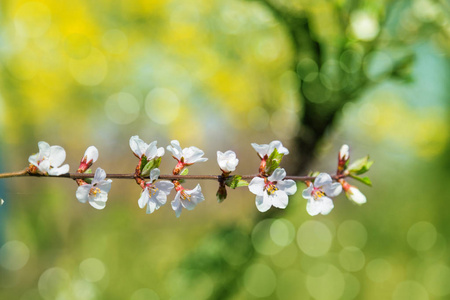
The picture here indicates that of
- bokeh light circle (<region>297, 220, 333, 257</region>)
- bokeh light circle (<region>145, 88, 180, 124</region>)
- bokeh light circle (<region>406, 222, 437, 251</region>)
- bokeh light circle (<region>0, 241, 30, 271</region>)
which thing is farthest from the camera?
bokeh light circle (<region>145, 88, 180, 124</region>)

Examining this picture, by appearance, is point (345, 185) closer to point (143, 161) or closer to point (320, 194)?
point (320, 194)

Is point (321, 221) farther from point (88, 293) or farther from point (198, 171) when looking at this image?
point (198, 171)

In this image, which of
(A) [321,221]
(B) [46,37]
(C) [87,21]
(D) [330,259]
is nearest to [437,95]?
(A) [321,221]

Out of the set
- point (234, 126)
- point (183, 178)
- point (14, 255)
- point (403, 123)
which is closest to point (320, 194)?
point (183, 178)

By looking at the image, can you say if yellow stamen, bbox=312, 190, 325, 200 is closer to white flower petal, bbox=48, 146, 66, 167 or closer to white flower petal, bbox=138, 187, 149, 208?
white flower petal, bbox=138, 187, 149, 208

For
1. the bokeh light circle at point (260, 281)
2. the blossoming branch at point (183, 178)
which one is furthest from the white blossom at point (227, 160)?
the bokeh light circle at point (260, 281)

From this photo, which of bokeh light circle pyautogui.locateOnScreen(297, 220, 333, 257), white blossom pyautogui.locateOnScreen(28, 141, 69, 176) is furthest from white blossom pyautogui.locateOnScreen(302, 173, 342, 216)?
bokeh light circle pyautogui.locateOnScreen(297, 220, 333, 257)
